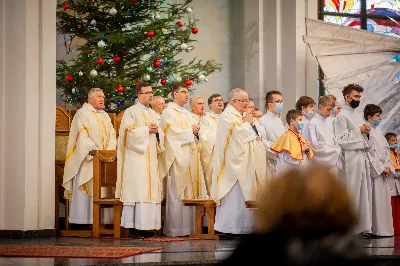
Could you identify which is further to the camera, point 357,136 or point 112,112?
point 112,112

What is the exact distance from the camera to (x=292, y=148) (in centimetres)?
971

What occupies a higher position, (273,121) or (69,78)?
(69,78)

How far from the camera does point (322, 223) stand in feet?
Result: 4.91

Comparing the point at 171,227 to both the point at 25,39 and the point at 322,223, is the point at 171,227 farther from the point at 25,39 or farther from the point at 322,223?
the point at 322,223

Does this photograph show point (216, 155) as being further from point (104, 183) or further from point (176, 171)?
point (104, 183)

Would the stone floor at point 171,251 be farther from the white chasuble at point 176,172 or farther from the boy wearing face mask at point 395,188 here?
the white chasuble at point 176,172

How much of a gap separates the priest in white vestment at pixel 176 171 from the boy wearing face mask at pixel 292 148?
127 centimetres

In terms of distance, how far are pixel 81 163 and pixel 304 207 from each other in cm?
911

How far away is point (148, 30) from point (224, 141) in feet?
9.18

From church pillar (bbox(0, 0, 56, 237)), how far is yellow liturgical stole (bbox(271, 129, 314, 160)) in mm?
2910

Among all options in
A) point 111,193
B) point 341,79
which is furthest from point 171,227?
point 341,79

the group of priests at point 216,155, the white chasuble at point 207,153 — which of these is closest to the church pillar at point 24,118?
the group of priests at point 216,155

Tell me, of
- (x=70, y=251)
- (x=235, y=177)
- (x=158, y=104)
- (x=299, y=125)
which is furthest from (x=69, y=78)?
(x=70, y=251)

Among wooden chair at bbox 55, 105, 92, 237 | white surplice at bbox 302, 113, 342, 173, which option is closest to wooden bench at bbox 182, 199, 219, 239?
white surplice at bbox 302, 113, 342, 173
